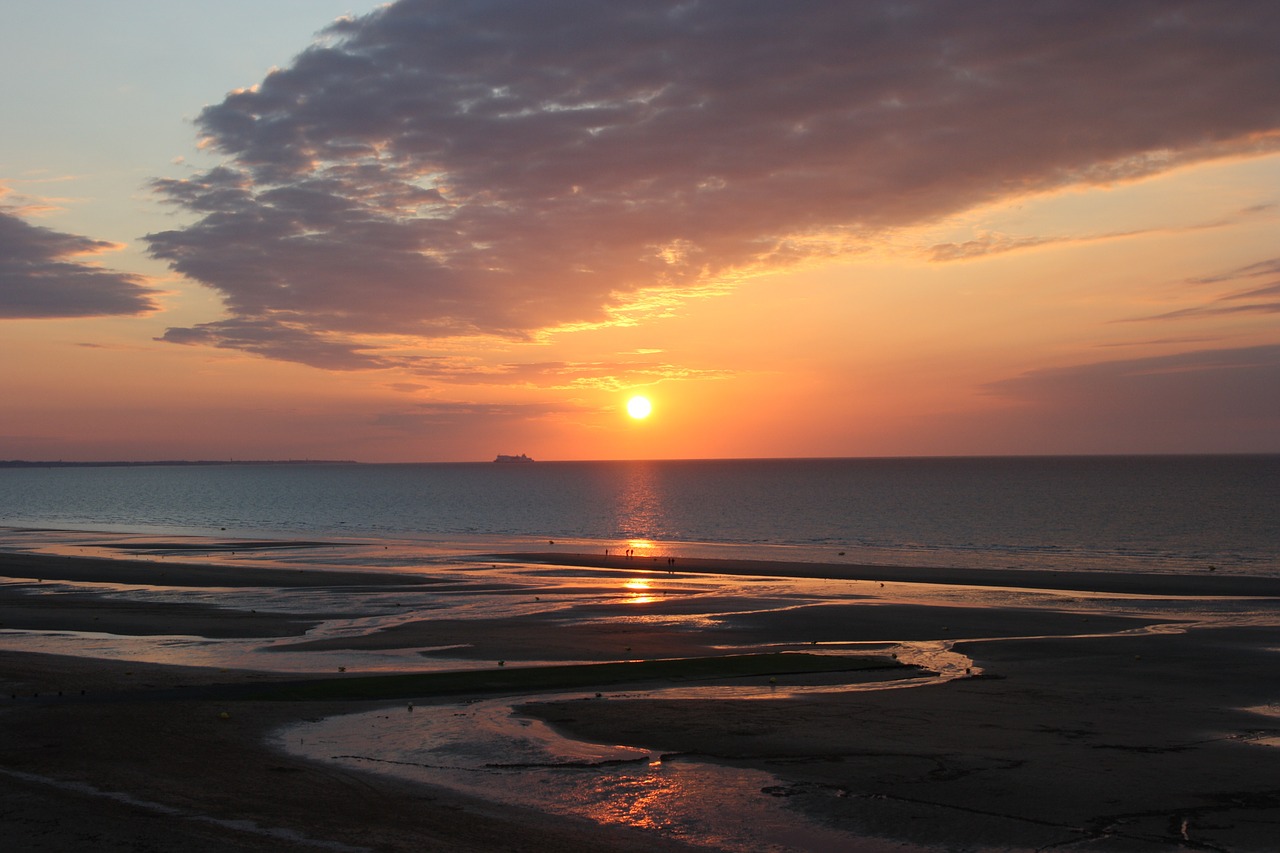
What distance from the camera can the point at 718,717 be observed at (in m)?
19.3

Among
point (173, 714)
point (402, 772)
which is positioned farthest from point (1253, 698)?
point (173, 714)

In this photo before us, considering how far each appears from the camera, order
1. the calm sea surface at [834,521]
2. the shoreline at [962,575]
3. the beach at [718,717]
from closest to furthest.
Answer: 1. the beach at [718,717]
2. the shoreline at [962,575]
3. the calm sea surface at [834,521]

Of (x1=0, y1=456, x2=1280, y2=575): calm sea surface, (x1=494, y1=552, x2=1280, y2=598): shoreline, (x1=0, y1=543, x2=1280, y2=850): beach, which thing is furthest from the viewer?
(x1=0, y1=456, x2=1280, y2=575): calm sea surface

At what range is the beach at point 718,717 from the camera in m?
12.8

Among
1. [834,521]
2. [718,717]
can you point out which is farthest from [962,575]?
[834,521]

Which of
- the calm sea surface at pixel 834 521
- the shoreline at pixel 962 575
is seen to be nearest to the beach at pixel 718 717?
the shoreline at pixel 962 575

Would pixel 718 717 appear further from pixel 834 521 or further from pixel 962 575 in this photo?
pixel 834 521

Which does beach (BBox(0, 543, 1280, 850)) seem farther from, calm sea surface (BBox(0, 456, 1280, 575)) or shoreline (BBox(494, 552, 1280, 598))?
calm sea surface (BBox(0, 456, 1280, 575))

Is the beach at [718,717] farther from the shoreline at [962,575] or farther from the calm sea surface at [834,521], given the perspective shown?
the calm sea surface at [834,521]

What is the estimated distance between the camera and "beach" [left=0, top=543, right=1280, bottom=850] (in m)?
12.8

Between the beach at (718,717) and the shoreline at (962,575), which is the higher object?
the beach at (718,717)

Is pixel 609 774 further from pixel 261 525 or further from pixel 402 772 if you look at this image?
pixel 261 525

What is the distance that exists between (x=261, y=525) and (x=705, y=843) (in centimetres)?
10828

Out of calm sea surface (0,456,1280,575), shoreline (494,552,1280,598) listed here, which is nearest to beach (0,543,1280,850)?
shoreline (494,552,1280,598)
